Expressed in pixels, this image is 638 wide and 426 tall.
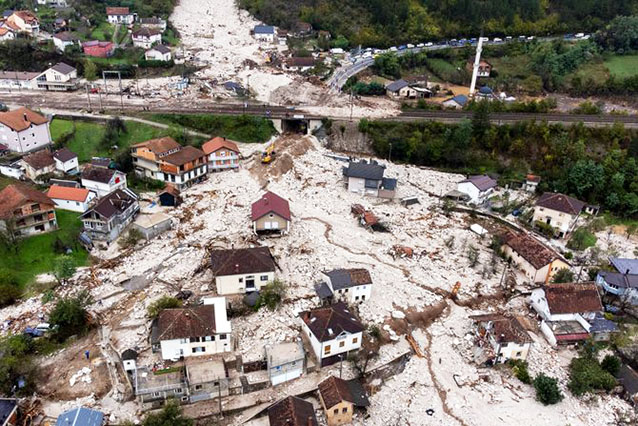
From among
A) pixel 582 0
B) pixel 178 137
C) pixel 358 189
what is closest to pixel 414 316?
pixel 358 189

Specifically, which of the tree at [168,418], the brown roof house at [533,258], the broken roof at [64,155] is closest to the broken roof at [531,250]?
the brown roof house at [533,258]

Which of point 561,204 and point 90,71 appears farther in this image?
point 90,71

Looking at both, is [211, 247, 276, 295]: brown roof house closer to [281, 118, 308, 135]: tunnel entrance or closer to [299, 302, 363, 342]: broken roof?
[299, 302, 363, 342]: broken roof

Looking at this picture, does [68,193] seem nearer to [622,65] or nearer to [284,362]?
[284,362]

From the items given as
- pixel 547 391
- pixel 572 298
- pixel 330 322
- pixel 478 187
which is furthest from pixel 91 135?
pixel 547 391

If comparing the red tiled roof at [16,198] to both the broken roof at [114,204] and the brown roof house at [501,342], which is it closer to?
the broken roof at [114,204]

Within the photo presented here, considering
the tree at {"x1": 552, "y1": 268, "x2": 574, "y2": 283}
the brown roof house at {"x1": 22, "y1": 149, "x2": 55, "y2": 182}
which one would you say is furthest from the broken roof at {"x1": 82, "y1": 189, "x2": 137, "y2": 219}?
the tree at {"x1": 552, "y1": 268, "x2": 574, "y2": 283}
